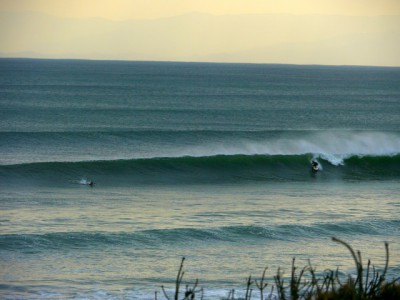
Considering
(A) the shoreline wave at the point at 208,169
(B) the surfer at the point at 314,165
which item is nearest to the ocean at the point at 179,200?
(A) the shoreline wave at the point at 208,169

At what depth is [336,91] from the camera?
94.8 m

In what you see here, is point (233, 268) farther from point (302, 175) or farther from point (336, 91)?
point (336, 91)

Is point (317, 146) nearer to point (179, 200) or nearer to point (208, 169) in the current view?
point (208, 169)

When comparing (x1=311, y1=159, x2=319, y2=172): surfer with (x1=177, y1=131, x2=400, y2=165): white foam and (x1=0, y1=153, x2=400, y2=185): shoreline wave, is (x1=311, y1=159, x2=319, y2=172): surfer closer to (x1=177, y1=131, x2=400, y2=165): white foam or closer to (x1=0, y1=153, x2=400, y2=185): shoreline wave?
(x1=0, y1=153, x2=400, y2=185): shoreline wave

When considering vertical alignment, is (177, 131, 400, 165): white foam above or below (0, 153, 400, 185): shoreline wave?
above

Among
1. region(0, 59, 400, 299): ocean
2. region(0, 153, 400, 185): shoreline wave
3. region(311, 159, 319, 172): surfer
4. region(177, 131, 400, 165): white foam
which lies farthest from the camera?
region(177, 131, 400, 165): white foam

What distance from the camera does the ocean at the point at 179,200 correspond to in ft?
49.2

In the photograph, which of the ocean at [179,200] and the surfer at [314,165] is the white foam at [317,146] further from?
the surfer at [314,165]

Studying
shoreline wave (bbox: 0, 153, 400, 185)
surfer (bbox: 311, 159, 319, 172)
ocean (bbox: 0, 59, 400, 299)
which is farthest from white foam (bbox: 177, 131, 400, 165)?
surfer (bbox: 311, 159, 319, 172)

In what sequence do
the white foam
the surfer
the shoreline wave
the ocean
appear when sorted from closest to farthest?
1. the ocean
2. the shoreline wave
3. the surfer
4. the white foam

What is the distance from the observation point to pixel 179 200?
23.0 metres

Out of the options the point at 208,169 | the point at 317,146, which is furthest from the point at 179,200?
the point at 317,146

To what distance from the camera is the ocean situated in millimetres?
15008

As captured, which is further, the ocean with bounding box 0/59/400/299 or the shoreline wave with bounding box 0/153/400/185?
the shoreline wave with bounding box 0/153/400/185
